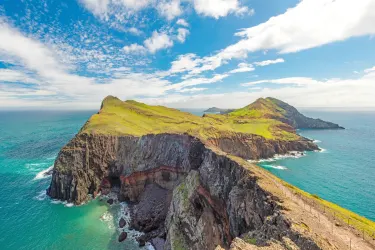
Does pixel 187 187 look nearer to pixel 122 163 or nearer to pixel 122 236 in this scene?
pixel 122 236

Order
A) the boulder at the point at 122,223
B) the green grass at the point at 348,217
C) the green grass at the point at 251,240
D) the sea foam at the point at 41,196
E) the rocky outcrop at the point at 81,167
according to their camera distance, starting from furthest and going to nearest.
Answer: the rocky outcrop at the point at 81,167 → the sea foam at the point at 41,196 → the boulder at the point at 122,223 → the green grass at the point at 348,217 → the green grass at the point at 251,240

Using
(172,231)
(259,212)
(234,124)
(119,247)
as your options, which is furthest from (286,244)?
(234,124)

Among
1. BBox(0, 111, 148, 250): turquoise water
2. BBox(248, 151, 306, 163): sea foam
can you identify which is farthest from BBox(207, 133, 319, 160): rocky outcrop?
BBox(0, 111, 148, 250): turquoise water

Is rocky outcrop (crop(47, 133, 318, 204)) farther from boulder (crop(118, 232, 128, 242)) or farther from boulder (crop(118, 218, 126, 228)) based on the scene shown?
boulder (crop(118, 232, 128, 242))

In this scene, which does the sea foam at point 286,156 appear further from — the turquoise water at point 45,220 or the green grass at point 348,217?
the turquoise water at point 45,220

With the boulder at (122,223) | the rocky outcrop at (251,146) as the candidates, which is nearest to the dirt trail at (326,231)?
the boulder at (122,223)

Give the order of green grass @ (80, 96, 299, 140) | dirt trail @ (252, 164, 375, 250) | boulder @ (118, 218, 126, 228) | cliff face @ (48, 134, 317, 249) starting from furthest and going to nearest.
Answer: green grass @ (80, 96, 299, 140)
boulder @ (118, 218, 126, 228)
cliff face @ (48, 134, 317, 249)
dirt trail @ (252, 164, 375, 250)

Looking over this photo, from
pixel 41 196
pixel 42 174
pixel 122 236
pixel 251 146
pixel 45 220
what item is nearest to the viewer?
pixel 122 236

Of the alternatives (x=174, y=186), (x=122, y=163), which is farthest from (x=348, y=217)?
(x=122, y=163)
